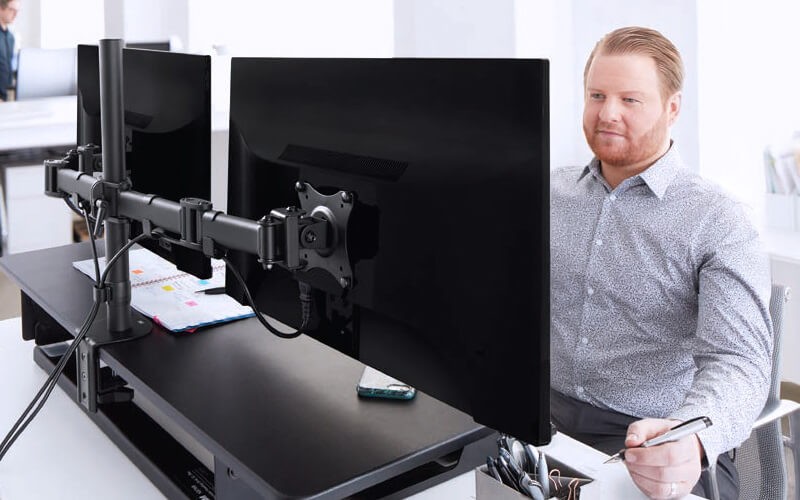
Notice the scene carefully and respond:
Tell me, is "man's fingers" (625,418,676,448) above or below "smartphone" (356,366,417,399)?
below

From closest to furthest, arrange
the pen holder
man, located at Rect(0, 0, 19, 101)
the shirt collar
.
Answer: the pen holder < the shirt collar < man, located at Rect(0, 0, 19, 101)

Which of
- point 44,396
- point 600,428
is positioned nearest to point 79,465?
point 44,396

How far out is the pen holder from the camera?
885 mm

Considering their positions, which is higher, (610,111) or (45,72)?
(45,72)

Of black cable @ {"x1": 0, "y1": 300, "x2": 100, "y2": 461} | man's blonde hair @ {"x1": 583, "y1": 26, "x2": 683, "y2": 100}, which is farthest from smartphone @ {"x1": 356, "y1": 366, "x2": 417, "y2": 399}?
man's blonde hair @ {"x1": 583, "y1": 26, "x2": 683, "y2": 100}

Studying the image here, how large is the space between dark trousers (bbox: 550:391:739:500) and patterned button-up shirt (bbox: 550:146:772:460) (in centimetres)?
2

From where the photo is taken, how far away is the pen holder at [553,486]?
0.89 m

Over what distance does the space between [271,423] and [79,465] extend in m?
0.35

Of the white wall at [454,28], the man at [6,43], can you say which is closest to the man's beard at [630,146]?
the white wall at [454,28]

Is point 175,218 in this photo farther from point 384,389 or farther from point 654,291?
point 654,291

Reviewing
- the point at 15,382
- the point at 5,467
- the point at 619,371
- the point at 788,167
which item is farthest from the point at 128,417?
the point at 788,167

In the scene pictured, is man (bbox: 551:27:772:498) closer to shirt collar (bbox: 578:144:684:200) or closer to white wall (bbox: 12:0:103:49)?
shirt collar (bbox: 578:144:684:200)

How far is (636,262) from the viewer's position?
166 centimetres

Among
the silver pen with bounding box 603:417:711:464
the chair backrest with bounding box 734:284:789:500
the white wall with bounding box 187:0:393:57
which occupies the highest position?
the white wall with bounding box 187:0:393:57
